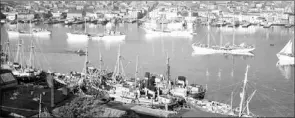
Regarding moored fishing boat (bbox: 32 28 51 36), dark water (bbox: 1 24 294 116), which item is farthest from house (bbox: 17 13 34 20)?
dark water (bbox: 1 24 294 116)

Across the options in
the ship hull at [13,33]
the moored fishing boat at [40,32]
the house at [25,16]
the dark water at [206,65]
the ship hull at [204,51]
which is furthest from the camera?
the house at [25,16]

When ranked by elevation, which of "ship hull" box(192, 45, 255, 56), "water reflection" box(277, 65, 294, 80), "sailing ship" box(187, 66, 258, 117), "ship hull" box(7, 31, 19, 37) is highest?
"ship hull" box(7, 31, 19, 37)

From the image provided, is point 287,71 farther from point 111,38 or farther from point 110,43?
point 111,38

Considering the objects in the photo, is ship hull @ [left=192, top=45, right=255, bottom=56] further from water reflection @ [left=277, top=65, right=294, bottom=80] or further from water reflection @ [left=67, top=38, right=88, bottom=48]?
water reflection @ [left=67, top=38, right=88, bottom=48]

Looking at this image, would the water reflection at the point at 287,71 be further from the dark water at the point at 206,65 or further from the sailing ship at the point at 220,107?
the sailing ship at the point at 220,107

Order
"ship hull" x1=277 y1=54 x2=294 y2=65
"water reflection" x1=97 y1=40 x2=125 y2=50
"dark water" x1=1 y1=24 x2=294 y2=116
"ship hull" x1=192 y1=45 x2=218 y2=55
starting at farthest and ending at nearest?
"water reflection" x1=97 y1=40 x2=125 y2=50 < "ship hull" x1=192 y1=45 x2=218 y2=55 < "ship hull" x1=277 y1=54 x2=294 y2=65 < "dark water" x1=1 y1=24 x2=294 y2=116

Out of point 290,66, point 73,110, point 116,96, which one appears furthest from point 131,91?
point 290,66

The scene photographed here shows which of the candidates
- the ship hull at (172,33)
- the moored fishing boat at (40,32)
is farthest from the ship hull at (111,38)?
the ship hull at (172,33)

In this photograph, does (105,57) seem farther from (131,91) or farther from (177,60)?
(131,91)

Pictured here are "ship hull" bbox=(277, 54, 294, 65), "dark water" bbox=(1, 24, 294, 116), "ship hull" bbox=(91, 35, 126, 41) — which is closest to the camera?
"dark water" bbox=(1, 24, 294, 116)
